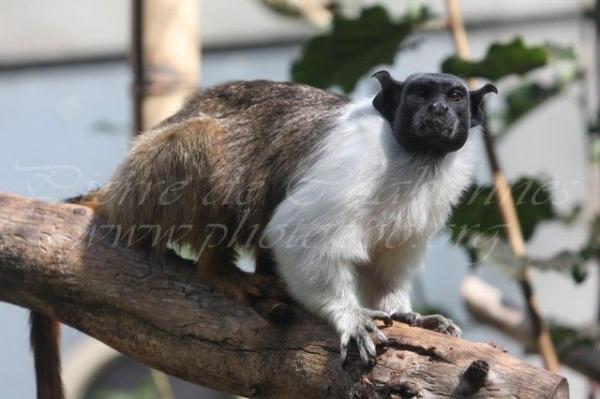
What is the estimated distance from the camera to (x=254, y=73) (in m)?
9.50

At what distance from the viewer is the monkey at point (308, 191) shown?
4078 millimetres

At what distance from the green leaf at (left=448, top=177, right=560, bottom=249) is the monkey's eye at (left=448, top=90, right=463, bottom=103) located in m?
1.52

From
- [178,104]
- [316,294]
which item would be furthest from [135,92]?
[316,294]

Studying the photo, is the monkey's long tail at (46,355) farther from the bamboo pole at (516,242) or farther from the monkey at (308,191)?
the bamboo pole at (516,242)

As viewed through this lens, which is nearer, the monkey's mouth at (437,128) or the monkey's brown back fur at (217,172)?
the monkey's mouth at (437,128)

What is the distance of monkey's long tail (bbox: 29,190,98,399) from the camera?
4.63 meters

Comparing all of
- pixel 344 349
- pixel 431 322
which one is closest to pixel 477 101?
pixel 431 322

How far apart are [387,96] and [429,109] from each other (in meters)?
0.29

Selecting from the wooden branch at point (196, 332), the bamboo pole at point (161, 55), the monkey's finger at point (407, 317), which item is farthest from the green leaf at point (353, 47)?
the monkey's finger at point (407, 317)

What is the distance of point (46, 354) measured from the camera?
4.68 meters

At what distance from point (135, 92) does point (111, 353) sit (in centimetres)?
360

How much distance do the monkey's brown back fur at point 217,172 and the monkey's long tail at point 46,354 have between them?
1.98ft

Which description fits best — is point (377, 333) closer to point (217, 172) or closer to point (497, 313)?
point (217, 172)

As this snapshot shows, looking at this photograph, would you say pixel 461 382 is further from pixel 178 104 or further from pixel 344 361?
pixel 178 104
